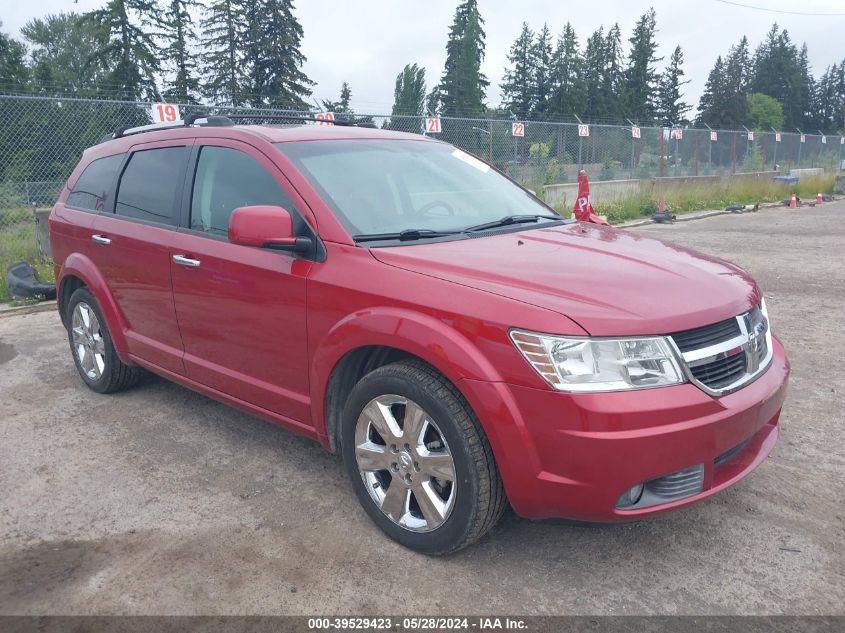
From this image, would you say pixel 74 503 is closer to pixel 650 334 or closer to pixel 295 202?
pixel 295 202

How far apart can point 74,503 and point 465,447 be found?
6.77ft

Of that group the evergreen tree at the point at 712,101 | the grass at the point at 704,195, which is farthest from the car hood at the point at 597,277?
the evergreen tree at the point at 712,101

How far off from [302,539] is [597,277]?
169cm

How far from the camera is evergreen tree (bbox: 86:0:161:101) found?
120ft

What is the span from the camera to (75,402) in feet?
16.1

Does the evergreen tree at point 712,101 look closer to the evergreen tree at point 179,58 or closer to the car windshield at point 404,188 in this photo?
the evergreen tree at point 179,58


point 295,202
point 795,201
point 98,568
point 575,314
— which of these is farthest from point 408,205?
point 795,201

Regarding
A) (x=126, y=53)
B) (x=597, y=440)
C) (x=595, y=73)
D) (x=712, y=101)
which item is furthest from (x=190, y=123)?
(x=712, y=101)

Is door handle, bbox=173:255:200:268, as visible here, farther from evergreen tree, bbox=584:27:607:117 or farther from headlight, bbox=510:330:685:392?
evergreen tree, bbox=584:27:607:117

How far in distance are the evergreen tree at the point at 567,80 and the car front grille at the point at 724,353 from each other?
2808 inches

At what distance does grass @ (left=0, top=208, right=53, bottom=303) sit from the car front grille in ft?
26.1

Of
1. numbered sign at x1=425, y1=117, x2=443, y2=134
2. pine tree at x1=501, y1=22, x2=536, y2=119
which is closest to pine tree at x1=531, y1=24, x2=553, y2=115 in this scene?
pine tree at x1=501, y1=22, x2=536, y2=119

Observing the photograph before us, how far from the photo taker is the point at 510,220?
3.79 metres

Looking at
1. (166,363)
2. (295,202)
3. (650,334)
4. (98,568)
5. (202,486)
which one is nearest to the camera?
(650,334)
